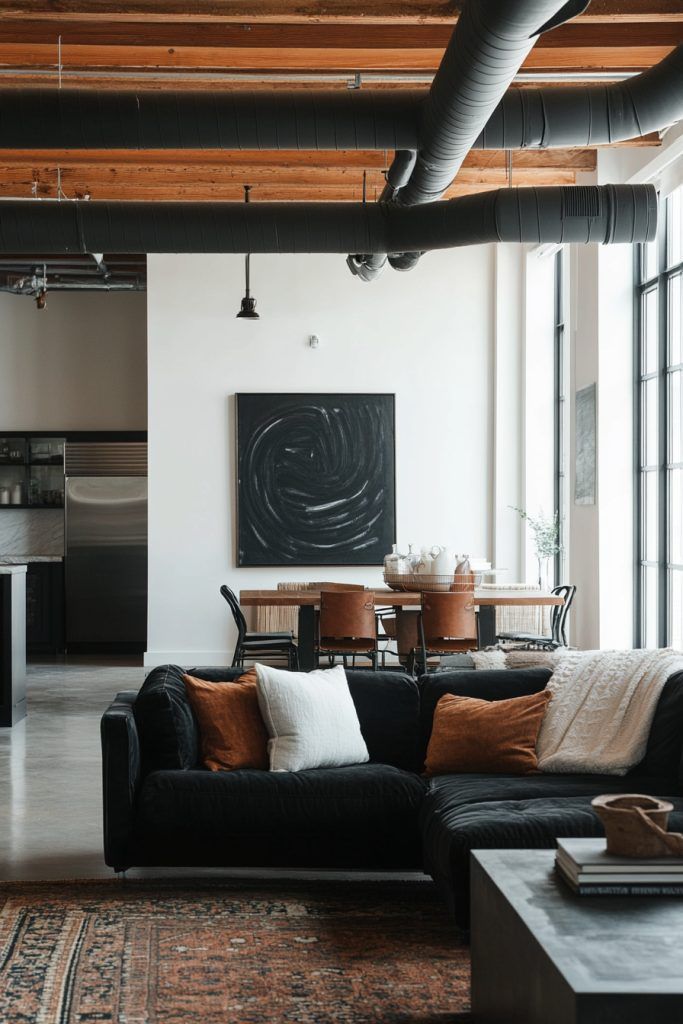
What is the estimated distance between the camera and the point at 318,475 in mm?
11500

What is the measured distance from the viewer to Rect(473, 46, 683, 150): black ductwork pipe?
5383 millimetres

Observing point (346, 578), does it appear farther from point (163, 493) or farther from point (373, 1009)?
point (373, 1009)

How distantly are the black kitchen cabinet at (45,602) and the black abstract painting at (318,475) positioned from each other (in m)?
2.62

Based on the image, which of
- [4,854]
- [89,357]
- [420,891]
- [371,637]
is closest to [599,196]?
[371,637]

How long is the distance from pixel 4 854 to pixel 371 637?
3867 mm

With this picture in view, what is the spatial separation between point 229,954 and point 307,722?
3.73 feet

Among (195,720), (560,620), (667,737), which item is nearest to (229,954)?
(195,720)

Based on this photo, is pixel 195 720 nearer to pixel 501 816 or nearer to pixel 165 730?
pixel 165 730

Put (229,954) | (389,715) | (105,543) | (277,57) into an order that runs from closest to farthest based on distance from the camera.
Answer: (229,954) → (389,715) → (277,57) → (105,543)

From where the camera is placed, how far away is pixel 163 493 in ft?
37.4

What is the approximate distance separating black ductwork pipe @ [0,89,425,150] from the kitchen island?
3.40 metres

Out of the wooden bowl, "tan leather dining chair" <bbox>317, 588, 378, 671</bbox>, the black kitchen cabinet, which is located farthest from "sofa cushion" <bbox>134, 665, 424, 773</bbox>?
the black kitchen cabinet

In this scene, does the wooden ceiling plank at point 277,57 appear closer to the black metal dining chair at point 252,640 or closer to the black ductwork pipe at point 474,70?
the black ductwork pipe at point 474,70

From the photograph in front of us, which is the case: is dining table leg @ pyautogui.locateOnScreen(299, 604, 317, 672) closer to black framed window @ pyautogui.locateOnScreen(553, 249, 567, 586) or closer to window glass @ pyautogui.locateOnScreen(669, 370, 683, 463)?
window glass @ pyautogui.locateOnScreen(669, 370, 683, 463)
